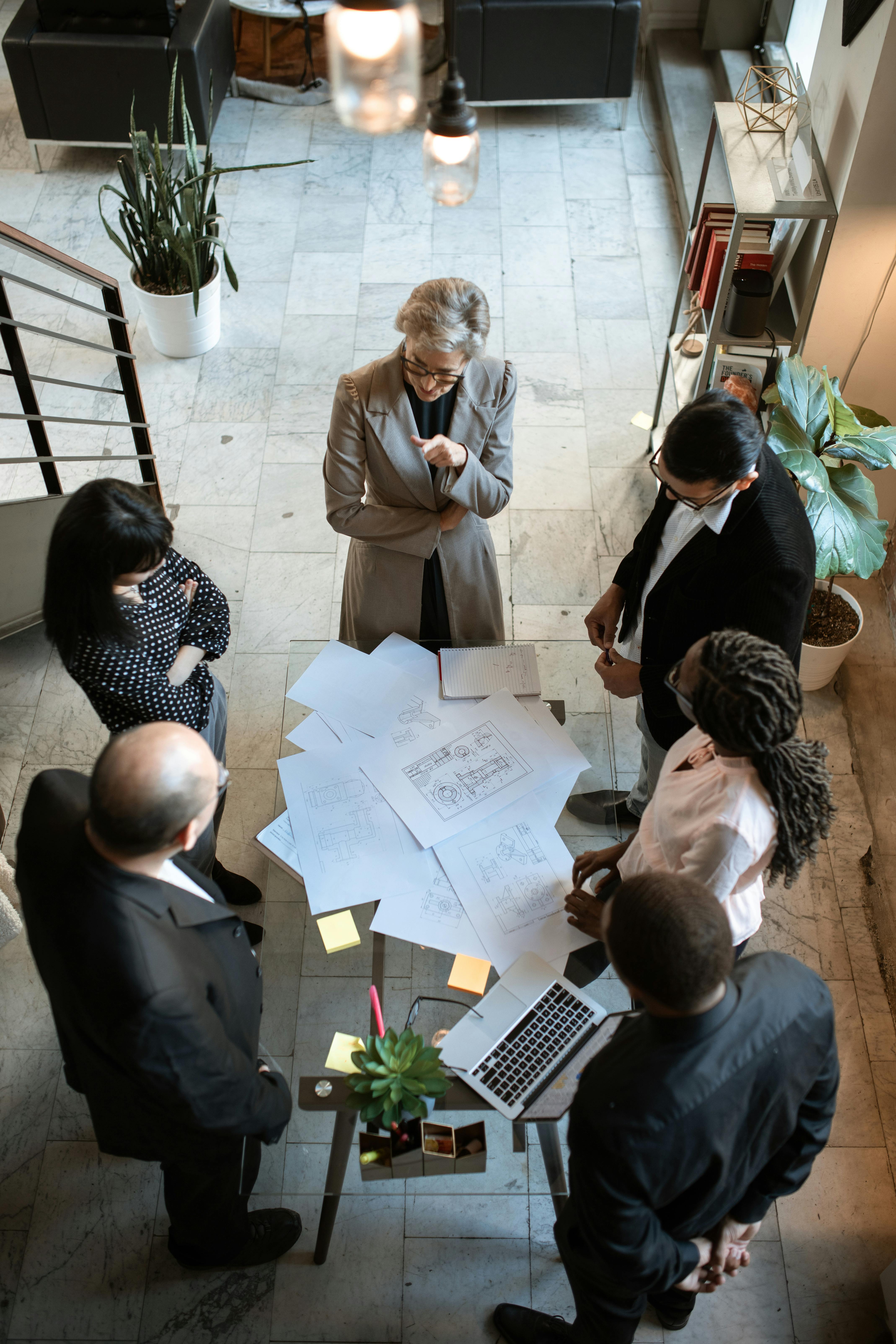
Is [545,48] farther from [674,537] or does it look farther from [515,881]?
[515,881]

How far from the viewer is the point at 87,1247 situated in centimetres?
259

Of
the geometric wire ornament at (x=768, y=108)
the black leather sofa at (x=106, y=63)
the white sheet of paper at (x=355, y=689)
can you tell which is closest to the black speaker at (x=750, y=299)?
the geometric wire ornament at (x=768, y=108)

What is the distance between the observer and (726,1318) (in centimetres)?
248

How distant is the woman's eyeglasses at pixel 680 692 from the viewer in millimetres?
1972

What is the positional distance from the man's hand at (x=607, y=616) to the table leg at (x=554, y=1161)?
134cm

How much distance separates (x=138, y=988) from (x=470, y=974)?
77 cm

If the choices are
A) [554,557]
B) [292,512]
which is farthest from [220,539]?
[554,557]

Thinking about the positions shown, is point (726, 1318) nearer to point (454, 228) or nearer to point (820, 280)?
point (820, 280)

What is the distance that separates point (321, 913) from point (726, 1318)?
1.45 meters

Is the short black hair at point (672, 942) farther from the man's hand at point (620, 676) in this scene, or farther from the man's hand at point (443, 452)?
the man's hand at point (443, 452)

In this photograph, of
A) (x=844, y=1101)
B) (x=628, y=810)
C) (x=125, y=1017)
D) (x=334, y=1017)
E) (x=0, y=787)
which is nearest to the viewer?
(x=125, y=1017)

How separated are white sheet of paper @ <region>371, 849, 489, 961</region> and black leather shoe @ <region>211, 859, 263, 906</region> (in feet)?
2.44

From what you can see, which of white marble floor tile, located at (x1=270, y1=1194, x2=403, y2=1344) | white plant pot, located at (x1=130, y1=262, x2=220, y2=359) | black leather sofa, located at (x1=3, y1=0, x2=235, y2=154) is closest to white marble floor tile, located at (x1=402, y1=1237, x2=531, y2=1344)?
white marble floor tile, located at (x1=270, y1=1194, x2=403, y2=1344)

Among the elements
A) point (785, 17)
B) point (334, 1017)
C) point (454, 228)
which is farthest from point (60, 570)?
point (785, 17)
